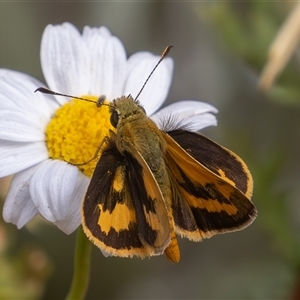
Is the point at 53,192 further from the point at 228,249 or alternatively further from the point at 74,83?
the point at 228,249

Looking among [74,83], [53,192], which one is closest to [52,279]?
[74,83]

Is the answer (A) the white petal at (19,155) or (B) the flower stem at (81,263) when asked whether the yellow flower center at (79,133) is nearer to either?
(A) the white petal at (19,155)

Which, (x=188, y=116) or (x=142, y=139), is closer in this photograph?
(x=142, y=139)

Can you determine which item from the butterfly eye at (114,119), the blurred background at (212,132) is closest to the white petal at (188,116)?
the butterfly eye at (114,119)

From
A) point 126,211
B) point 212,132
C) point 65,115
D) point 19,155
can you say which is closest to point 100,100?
point 65,115

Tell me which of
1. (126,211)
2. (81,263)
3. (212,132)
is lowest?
(212,132)

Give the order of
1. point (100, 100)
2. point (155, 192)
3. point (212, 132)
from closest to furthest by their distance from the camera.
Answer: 1. point (155, 192)
2. point (100, 100)
3. point (212, 132)

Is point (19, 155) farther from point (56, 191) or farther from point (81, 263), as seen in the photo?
point (81, 263)

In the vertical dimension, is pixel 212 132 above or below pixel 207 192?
below

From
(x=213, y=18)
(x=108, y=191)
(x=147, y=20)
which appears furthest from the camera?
(x=147, y=20)
